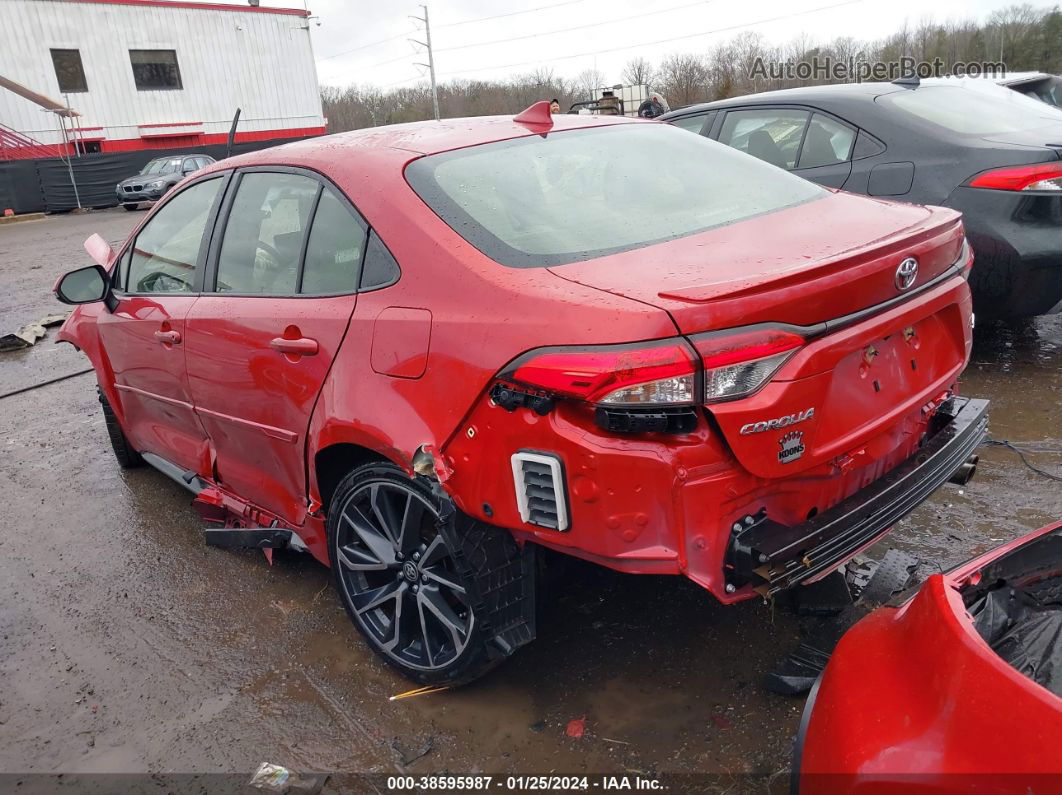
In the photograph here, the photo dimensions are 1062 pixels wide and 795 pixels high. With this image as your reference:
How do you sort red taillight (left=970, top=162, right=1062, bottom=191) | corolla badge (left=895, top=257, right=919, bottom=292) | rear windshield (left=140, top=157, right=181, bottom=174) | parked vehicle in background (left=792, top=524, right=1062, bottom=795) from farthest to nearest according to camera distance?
rear windshield (left=140, top=157, right=181, bottom=174), red taillight (left=970, top=162, right=1062, bottom=191), corolla badge (left=895, top=257, right=919, bottom=292), parked vehicle in background (left=792, top=524, right=1062, bottom=795)

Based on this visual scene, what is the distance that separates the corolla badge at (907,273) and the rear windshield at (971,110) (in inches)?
118

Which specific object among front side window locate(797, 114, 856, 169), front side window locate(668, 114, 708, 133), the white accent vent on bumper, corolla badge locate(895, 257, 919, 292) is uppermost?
front side window locate(668, 114, 708, 133)

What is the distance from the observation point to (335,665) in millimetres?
2914

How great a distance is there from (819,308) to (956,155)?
324 cm

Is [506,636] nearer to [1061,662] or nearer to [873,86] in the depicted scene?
[1061,662]

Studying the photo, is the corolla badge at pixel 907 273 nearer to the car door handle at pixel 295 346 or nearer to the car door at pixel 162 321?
the car door handle at pixel 295 346

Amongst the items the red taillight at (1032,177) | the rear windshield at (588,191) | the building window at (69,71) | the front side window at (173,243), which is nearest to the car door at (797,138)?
the red taillight at (1032,177)

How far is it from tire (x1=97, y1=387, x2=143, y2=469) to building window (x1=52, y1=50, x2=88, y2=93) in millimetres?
26871

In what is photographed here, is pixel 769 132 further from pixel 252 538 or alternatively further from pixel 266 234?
pixel 252 538

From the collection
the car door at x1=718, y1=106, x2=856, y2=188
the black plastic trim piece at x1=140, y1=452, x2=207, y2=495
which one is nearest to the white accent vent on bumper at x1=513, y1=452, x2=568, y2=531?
the black plastic trim piece at x1=140, y1=452, x2=207, y2=495

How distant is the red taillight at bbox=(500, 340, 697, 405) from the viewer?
74.9 inches

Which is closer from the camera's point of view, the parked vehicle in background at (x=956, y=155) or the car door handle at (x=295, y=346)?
the car door handle at (x=295, y=346)

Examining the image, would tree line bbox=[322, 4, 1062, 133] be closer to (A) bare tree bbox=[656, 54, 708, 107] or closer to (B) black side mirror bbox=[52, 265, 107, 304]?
(A) bare tree bbox=[656, 54, 708, 107]

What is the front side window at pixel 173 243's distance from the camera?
137 inches
